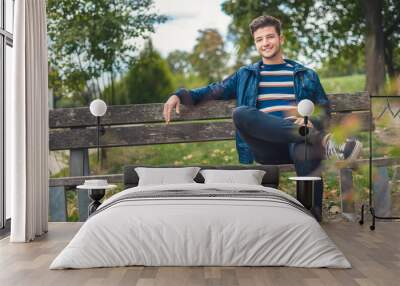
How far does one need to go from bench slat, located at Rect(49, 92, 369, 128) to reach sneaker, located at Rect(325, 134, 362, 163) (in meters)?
0.41

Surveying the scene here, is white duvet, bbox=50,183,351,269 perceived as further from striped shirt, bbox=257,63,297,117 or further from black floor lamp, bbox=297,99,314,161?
striped shirt, bbox=257,63,297,117

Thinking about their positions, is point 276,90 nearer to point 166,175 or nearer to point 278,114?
point 278,114

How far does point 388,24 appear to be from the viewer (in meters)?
7.32

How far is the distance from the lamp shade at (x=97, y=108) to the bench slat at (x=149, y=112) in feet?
0.82

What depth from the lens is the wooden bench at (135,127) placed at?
7.32 m

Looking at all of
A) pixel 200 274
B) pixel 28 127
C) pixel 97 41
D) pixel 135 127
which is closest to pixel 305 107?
pixel 135 127

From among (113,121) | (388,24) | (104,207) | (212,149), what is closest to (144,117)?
(113,121)

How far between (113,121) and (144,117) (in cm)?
38

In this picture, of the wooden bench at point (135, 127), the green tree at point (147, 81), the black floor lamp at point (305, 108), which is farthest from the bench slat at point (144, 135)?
the black floor lamp at point (305, 108)

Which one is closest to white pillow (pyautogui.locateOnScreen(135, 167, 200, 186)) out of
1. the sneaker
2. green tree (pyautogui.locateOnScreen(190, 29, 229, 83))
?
green tree (pyautogui.locateOnScreen(190, 29, 229, 83))

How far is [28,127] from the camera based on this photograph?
591 cm

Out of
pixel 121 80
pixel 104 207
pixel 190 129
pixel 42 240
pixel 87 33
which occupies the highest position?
pixel 87 33

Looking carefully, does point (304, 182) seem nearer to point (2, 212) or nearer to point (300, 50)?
point (300, 50)

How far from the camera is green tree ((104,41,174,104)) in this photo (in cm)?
743
